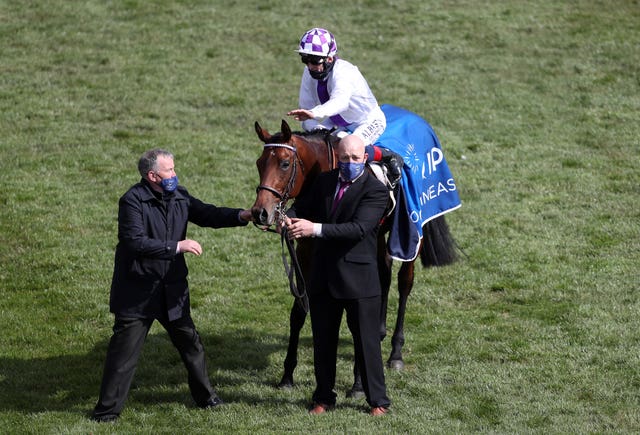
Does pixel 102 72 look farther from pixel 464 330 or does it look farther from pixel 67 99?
pixel 464 330

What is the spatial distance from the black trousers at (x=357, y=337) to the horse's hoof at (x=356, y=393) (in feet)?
1.97

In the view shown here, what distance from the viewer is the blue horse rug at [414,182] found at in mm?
8984

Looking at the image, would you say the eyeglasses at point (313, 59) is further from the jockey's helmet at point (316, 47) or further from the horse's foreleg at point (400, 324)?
the horse's foreleg at point (400, 324)

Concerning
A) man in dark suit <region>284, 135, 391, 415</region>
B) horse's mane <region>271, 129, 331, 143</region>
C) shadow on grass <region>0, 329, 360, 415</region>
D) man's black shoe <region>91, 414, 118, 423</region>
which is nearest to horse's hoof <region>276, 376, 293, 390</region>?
shadow on grass <region>0, 329, 360, 415</region>

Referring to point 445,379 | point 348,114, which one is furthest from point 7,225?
point 445,379

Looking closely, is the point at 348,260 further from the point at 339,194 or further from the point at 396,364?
the point at 396,364

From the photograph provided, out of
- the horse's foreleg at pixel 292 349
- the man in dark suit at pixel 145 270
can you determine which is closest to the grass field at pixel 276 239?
the horse's foreleg at pixel 292 349

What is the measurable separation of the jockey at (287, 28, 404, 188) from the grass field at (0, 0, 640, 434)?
2.10 m

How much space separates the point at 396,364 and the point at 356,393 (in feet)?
3.03

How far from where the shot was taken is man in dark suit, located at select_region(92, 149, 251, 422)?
7.91 metres

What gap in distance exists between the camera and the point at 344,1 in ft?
Result: 72.4

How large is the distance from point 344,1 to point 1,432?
15.7 m

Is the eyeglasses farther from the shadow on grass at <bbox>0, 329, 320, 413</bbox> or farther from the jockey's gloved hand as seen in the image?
the shadow on grass at <bbox>0, 329, 320, 413</bbox>

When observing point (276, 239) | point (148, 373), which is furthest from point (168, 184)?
point (276, 239)
